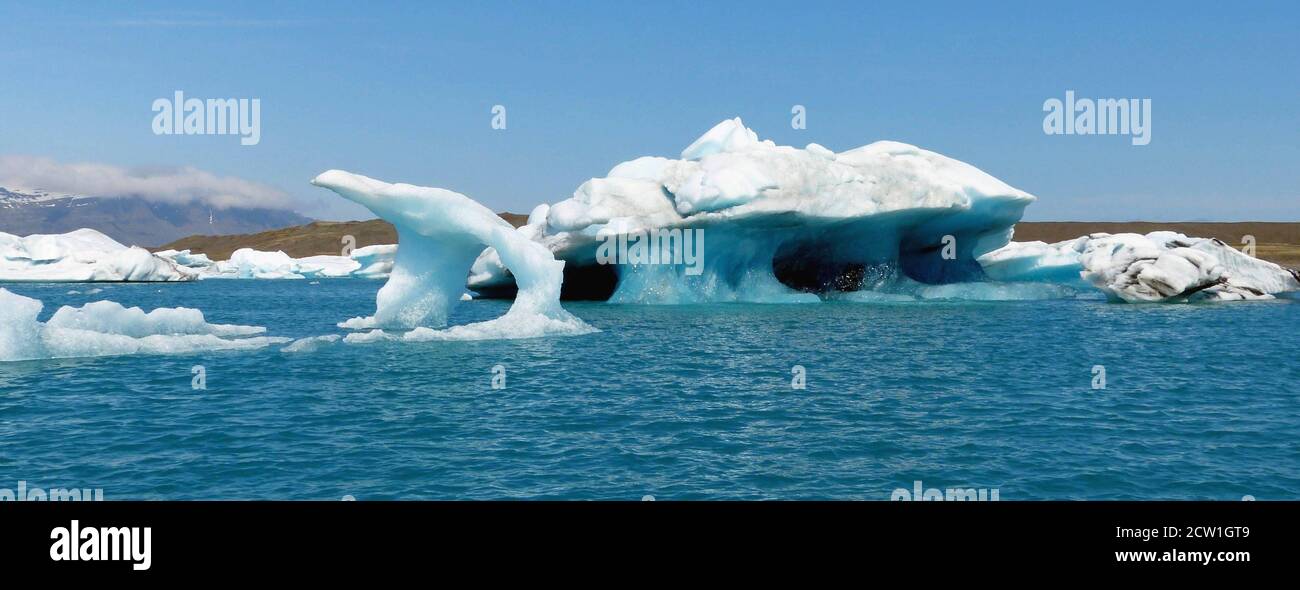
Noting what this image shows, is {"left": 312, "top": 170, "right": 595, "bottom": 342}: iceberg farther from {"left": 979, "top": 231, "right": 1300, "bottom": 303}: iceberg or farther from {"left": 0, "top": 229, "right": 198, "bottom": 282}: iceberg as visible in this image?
{"left": 0, "top": 229, "right": 198, "bottom": 282}: iceberg

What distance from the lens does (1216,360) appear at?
20.0m

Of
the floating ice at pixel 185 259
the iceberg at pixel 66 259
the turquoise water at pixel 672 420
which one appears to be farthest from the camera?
the floating ice at pixel 185 259

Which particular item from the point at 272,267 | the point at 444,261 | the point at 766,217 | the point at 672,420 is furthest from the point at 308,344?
the point at 272,267

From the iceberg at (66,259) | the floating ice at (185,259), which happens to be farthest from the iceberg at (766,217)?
the floating ice at (185,259)

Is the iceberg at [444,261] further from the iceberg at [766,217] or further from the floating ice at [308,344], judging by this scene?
the iceberg at [766,217]

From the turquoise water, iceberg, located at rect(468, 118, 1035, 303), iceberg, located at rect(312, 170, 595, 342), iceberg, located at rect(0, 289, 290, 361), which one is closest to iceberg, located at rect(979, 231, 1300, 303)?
iceberg, located at rect(468, 118, 1035, 303)

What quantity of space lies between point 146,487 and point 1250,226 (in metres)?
187

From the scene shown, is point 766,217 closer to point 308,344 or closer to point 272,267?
point 308,344

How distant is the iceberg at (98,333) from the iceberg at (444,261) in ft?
12.2

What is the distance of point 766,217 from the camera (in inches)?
1346

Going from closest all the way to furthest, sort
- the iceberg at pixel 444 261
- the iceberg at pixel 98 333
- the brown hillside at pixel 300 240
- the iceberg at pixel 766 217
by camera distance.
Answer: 1. the iceberg at pixel 98 333
2. the iceberg at pixel 444 261
3. the iceberg at pixel 766 217
4. the brown hillside at pixel 300 240

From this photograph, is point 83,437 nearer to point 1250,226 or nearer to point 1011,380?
point 1011,380

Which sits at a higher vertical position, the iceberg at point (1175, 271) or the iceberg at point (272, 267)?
the iceberg at point (272, 267)

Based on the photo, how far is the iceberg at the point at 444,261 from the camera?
2253 cm
